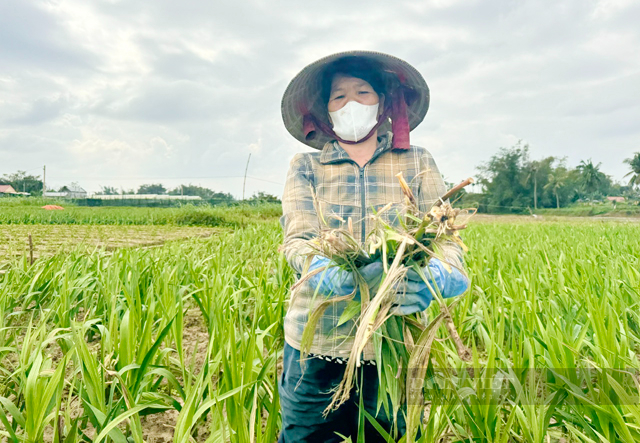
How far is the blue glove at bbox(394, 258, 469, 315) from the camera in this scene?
2.58ft

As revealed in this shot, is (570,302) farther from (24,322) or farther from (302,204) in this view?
(24,322)

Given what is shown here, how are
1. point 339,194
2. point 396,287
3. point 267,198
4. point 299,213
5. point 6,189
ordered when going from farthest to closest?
point 6,189 → point 267,198 → point 339,194 → point 299,213 → point 396,287

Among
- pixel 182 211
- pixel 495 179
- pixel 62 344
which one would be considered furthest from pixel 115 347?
pixel 495 179

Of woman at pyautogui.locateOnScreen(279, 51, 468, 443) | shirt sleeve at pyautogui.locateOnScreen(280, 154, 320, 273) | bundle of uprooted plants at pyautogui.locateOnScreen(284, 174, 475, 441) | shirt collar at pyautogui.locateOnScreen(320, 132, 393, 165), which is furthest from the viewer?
shirt collar at pyautogui.locateOnScreen(320, 132, 393, 165)

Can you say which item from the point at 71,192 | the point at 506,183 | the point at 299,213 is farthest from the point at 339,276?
the point at 71,192

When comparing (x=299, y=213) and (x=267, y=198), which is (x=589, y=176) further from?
(x=299, y=213)

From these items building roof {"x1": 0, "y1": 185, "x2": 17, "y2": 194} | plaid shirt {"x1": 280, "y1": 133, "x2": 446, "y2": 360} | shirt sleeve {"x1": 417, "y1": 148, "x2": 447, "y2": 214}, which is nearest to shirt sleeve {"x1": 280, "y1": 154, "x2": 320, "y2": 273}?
plaid shirt {"x1": 280, "y1": 133, "x2": 446, "y2": 360}

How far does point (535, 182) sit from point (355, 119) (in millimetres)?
44071

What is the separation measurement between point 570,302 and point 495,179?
42.5 metres

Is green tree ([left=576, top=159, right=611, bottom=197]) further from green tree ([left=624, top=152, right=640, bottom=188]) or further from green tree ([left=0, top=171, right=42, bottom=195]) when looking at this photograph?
green tree ([left=0, top=171, right=42, bottom=195])

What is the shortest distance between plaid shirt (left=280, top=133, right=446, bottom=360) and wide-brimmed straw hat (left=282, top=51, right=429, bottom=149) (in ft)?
0.23

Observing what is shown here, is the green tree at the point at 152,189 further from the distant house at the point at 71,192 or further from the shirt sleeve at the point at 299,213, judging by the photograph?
the shirt sleeve at the point at 299,213

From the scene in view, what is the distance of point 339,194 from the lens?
1122 mm

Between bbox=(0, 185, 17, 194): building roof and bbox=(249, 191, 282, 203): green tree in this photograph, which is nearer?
bbox=(249, 191, 282, 203): green tree
